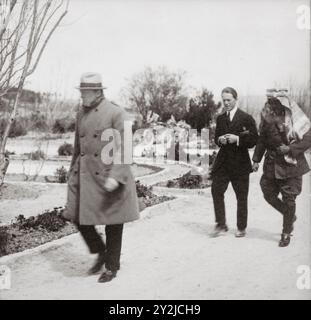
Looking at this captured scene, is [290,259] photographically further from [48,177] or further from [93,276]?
[48,177]

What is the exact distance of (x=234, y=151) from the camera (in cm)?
762

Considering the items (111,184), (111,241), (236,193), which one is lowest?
(111,241)

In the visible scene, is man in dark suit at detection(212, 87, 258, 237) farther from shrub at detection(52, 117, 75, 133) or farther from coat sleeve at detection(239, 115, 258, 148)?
shrub at detection(52, 117, 75, 133)

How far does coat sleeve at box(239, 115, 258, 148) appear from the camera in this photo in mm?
7527

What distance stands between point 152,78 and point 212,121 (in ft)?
46.6

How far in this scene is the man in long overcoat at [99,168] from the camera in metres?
5.68

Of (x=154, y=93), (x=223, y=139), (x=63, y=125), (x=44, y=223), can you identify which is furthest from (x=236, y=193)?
(x=154, y=93)

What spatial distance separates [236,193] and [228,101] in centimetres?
114

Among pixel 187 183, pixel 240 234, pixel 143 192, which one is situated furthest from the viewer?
pixel 187 183

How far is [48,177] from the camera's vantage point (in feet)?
48.3

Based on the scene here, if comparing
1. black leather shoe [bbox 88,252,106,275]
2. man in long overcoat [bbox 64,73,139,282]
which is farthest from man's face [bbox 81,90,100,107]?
black leather shoe [bbox 88,252,106,275]

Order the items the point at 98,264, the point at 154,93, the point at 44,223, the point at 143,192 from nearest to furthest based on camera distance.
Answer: the point at 98,264, the point at 44,223, the point at 143,192, the point at 154,93

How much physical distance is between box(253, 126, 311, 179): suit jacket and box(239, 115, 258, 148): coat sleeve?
93 millimetres

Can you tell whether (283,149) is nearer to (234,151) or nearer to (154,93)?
(234,151)
